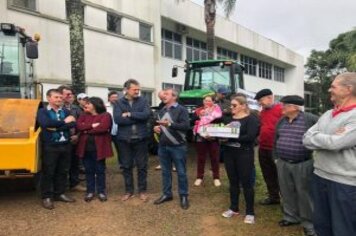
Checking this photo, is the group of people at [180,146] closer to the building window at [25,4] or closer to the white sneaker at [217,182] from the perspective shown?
the white sneaker at [217,182]

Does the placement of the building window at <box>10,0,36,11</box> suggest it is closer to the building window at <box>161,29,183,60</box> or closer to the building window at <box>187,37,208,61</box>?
the building window at <box>161,29,183,60</box>

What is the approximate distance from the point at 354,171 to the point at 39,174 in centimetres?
470

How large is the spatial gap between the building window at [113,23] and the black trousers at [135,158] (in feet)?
48.3

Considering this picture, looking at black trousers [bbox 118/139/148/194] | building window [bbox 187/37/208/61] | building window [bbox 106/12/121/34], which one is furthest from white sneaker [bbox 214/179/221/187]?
building window [bbox 187/37/208/61]

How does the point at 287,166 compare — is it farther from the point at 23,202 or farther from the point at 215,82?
the point at 215,82

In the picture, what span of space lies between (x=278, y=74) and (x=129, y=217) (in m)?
44.8

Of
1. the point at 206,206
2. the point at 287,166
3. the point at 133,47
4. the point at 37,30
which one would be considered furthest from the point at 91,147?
the point at 133,47

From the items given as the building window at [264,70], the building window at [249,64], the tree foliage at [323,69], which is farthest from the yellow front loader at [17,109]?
the building window at [264,70]

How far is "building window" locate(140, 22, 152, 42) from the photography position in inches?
926

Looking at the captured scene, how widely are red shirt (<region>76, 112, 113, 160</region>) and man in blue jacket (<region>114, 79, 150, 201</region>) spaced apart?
0.60 feet

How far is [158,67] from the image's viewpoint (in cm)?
2442

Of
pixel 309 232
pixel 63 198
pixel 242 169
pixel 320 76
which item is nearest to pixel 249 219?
pixel 242 169

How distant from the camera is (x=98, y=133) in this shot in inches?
285

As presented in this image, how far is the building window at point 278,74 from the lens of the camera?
4838 centimetres
